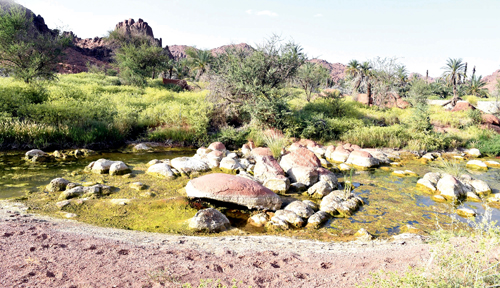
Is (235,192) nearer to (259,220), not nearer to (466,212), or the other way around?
(259,220)

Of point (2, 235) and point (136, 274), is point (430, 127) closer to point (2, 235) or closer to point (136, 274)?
point (136, 274)

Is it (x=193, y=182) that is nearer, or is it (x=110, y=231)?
(x=110, y=231)

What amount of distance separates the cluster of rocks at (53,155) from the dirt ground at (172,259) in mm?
5259

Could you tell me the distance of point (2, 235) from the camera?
3463 mm

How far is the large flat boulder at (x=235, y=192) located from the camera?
5.39 metres

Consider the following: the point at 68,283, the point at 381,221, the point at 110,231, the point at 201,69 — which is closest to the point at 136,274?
the point at 68,283

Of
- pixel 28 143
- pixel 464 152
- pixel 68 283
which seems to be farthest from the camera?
pixel 464 152

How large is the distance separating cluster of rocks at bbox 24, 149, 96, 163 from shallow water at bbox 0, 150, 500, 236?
0.25m

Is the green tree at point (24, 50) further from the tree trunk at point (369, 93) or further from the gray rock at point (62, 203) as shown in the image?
the tree trunk at point (369, 93)

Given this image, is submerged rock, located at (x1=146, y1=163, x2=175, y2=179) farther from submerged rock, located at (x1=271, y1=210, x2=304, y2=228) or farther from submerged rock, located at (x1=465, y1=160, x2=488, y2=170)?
submerged rock, located at (x1=465, y1=160, x2=488, y2=170)

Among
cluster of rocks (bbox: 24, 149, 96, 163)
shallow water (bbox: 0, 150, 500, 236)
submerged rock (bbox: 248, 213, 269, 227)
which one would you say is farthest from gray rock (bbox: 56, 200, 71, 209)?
cluster of rocks (bbox: 24, 149, 96, 163)

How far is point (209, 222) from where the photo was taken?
4559mm

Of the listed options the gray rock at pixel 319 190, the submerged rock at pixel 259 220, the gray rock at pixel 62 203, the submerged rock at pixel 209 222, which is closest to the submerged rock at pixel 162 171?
the gray rock at pixel 62 203

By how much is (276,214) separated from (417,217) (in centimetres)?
293
